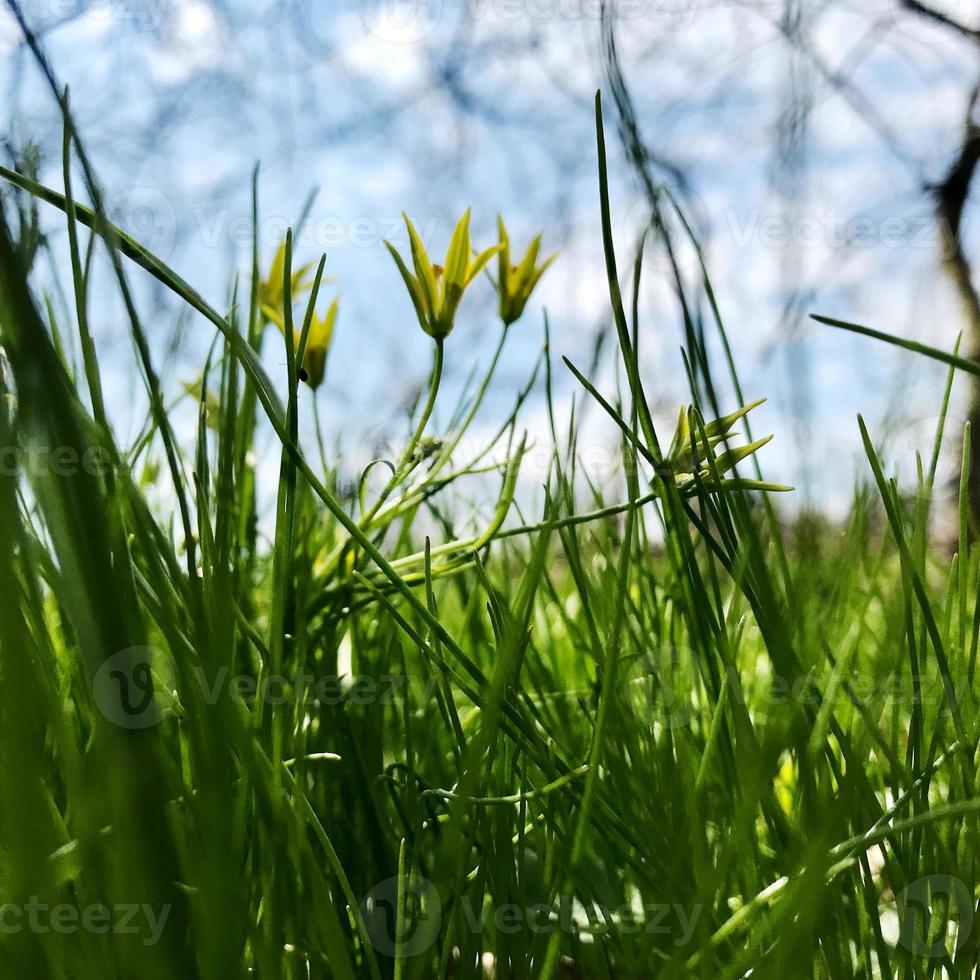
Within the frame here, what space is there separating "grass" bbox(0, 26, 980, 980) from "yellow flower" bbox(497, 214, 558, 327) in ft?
0.26

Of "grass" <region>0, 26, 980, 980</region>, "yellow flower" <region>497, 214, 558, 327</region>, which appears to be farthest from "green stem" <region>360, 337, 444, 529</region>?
"yellow flower" <region>497, 214, 558, 327</region>

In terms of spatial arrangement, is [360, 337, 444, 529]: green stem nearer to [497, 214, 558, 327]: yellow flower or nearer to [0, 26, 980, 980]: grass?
[0, 26, 980, 980]: grass

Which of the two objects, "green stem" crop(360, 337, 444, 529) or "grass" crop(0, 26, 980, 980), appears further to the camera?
"green stem" crop(360, 337, 444, 529)

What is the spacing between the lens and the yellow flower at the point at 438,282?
58 centimetres

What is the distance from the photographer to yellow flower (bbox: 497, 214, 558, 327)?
680mm

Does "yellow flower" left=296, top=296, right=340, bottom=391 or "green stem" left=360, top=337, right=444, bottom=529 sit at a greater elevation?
"yellow flower" left=296, top=296, right=340, bottom=391

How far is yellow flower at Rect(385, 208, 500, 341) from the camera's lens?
58 centimetres

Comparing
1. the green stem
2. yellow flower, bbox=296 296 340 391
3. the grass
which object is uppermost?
yellow flower, bbox=296 296 340 391

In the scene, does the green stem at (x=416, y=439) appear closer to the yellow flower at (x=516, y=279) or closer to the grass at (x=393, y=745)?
the grass at (x=393, y=745)

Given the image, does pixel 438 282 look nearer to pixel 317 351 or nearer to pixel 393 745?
pixel 317 351

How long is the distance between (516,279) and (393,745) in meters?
0.37

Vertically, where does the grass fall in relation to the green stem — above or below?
below

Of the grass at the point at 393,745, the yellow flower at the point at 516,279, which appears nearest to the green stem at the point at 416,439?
the grass at the point at 393,745

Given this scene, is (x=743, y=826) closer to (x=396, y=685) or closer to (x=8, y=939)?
(x=8, y=939)
